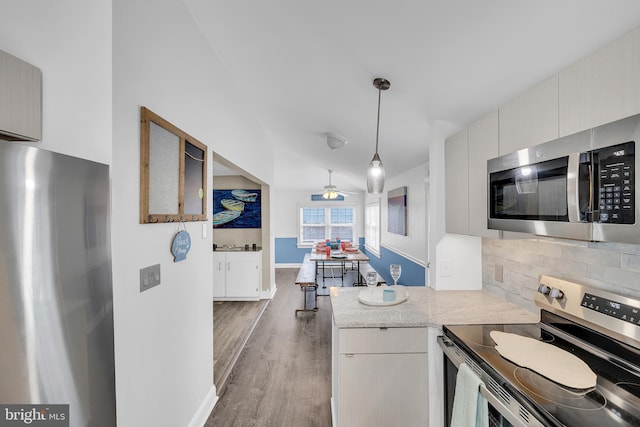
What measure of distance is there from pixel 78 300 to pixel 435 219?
2.14m

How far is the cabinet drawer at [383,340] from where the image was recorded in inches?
63.1

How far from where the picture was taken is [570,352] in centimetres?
121

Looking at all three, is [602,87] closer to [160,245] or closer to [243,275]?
[160,245]

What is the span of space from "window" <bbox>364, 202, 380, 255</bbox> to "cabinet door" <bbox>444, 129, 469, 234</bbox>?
4.28 m

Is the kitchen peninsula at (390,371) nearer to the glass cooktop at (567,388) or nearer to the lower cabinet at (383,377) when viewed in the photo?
the lower cabinet at (383,377)

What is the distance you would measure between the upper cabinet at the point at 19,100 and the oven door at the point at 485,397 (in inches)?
63.3

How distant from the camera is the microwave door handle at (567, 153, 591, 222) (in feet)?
3.23

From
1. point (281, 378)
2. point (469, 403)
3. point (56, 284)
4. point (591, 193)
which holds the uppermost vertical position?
point (591, 193)

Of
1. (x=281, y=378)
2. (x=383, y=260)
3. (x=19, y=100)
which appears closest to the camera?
(x=19, y=100)

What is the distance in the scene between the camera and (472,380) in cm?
117

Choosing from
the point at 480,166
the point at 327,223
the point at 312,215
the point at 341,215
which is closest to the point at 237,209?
the point at 312,215

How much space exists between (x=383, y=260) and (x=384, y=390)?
4400 mm

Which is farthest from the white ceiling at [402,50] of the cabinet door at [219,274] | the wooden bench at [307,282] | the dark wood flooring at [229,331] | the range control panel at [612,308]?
the cabinet door at [219,274]

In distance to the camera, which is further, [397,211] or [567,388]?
[397,211]
